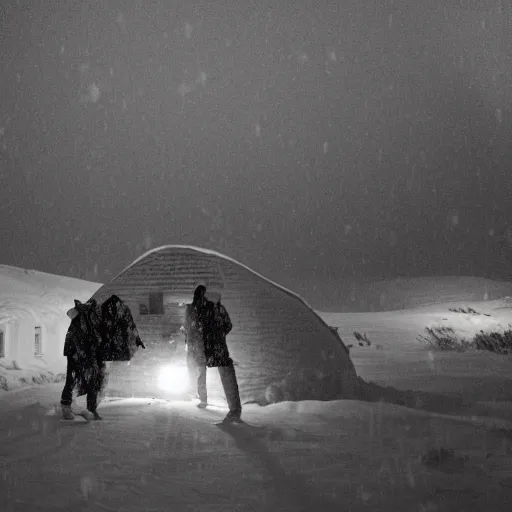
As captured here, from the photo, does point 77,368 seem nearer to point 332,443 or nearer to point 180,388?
point 180,388

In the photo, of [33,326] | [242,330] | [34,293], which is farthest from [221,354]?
[34,293]

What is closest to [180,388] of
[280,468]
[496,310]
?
[280,468]

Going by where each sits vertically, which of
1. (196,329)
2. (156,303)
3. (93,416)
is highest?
(156,303)

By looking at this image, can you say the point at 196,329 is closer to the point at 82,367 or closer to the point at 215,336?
the point at 215,336

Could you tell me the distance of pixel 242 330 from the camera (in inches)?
427

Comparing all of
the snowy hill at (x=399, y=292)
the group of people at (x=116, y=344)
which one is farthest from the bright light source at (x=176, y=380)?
the snowy hill at (x=399, y=292)

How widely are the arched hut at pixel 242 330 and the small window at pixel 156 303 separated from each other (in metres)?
0.02

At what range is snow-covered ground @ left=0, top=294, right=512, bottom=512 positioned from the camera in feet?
15.8

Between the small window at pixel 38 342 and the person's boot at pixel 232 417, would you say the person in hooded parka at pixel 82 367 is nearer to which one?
the person's boot at pixel 232 417

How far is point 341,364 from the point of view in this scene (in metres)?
11.1

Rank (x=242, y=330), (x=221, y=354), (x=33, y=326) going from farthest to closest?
(x=33, y=326) → (x=242, y=330) → (x=221, y=354)

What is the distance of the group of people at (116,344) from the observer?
8047 millimetres

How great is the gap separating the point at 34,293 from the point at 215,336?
1597 cm

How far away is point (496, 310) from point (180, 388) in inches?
1636
